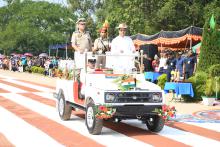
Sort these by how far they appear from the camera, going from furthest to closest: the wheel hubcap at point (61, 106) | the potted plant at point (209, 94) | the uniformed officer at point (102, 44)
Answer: the potted plant at point (209, 94) → the wheel hubcap at point (61, 106) → the uniformed officer at point (102, 44)

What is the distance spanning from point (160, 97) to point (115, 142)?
1.55 meters

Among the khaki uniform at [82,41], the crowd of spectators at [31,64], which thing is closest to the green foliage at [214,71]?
the khaki uniform at [82,41]

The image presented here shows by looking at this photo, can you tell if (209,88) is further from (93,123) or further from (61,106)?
(93,123)

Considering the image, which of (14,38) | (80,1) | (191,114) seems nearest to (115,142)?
(191,114)

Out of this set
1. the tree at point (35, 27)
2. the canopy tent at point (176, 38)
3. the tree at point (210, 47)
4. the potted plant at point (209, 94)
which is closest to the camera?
the potted plant at point (209, 94)

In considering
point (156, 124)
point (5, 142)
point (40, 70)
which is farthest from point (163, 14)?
point (5, 142)

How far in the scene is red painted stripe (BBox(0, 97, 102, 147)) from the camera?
31.4ft

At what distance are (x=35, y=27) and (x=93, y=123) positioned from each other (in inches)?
3372

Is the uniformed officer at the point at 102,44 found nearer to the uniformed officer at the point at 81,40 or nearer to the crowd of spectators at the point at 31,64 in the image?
the uniformed officer at the point at 81,40

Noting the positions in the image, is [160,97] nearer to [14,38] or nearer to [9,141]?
A: [9,141]

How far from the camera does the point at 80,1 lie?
83.1 meters

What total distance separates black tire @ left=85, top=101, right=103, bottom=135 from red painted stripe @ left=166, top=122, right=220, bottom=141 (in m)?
2.28

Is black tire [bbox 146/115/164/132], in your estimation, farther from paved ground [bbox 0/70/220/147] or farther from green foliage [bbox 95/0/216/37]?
green foliage [bbox 95/0/216/37]

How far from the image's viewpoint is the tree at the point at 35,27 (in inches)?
3541
